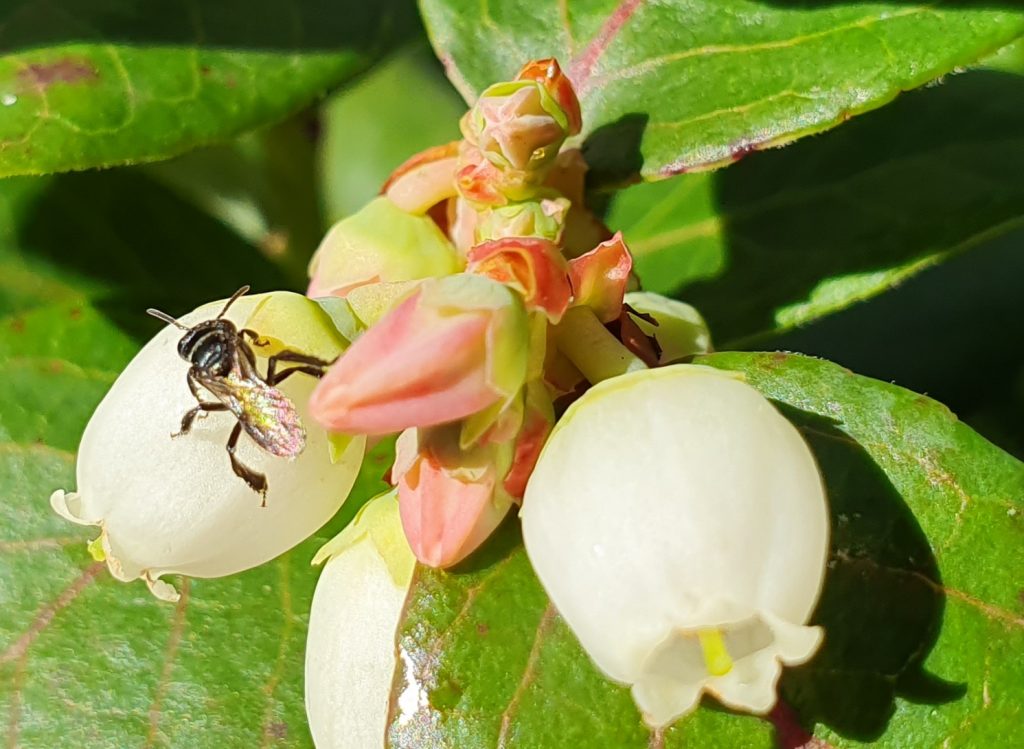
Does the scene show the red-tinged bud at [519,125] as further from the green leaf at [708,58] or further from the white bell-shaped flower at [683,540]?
the white bell-shaped flower at [683,540]

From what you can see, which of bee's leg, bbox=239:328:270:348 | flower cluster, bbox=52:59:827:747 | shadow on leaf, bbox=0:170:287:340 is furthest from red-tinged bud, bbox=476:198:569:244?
shadow on leaf, bbox=0:170:287:340

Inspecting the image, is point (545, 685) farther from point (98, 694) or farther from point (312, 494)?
point (98, 694)

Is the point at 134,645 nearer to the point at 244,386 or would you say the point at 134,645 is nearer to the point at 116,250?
the point at 244,386

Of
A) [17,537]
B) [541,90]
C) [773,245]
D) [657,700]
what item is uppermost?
[541,90]

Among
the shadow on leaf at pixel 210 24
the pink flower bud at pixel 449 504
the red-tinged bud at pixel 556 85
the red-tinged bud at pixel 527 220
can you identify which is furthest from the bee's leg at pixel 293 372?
the shadow on leaf at pixel 210 24

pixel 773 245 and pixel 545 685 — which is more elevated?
pixel 545 685

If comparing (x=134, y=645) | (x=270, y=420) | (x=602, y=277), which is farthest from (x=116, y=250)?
(x=602, y=277)

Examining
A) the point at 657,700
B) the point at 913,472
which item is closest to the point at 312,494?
the point at 657,700
